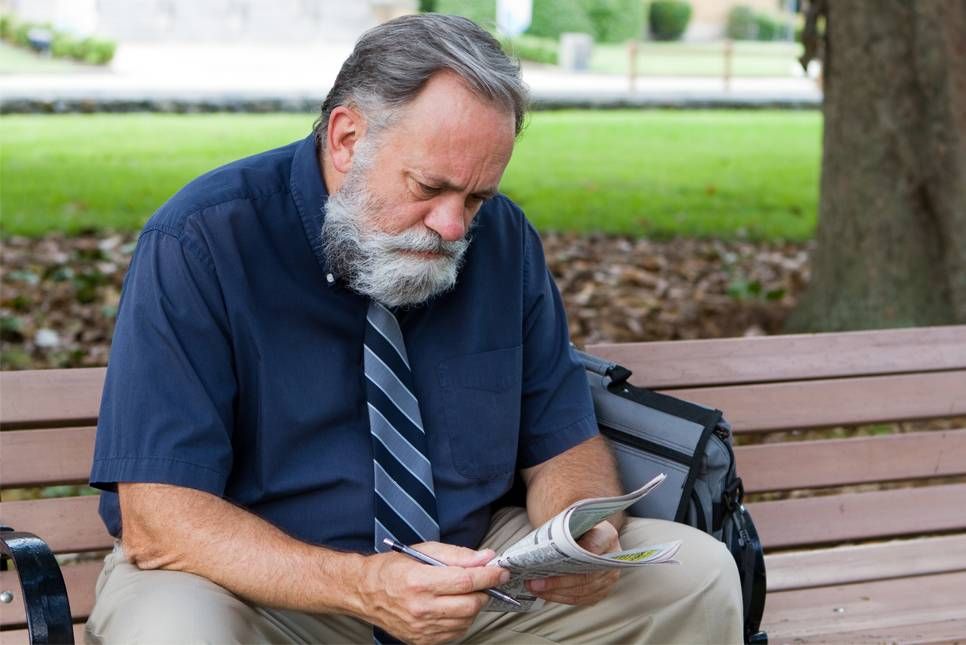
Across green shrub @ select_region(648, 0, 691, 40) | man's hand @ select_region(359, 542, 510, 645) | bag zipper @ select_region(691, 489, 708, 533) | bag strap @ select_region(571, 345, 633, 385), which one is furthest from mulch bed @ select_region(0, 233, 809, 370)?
green shrub @ select_region(648, 0, 691, 40)

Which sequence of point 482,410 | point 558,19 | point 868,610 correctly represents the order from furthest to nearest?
point 558,19, point 868,610, point 482,410

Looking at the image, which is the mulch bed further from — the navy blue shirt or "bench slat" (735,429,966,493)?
the navy blue shirt

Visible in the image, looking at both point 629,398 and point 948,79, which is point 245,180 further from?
point 948,79

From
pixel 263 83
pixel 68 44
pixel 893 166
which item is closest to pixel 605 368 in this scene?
pixel 893 166

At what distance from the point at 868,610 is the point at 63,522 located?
75.8 inches

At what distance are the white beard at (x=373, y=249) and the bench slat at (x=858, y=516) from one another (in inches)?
50.4

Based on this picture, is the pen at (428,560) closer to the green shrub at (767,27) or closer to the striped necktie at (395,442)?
the striped necktie at (395,442)

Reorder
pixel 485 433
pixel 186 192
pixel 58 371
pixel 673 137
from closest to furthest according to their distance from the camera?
pixel 186 192 < pixel 485 433 < pixel 58 371 < pixel 673 137

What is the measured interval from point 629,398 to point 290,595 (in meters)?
0.97

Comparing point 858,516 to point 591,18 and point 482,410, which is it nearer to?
point 482,410

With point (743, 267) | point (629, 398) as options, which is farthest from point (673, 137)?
point (629, 398)

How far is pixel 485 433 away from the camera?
9.37 ft

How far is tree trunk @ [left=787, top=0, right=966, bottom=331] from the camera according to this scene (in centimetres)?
566

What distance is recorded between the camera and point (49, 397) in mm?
3025
